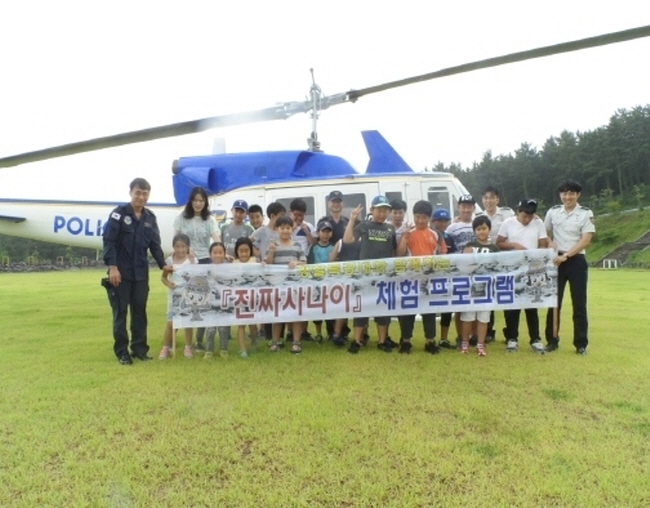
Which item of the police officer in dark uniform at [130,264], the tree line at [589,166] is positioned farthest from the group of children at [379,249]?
the tree line at [589,166]

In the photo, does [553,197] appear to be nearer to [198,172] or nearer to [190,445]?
[198,172]

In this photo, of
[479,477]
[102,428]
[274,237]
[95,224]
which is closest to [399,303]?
[274,237]

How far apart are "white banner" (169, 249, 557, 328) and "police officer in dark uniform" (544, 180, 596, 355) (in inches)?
8.1

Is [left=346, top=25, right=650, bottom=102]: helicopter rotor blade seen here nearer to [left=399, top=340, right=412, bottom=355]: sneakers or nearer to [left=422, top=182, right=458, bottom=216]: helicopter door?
[left=399, top=340, right=412, bottom=355]: sneakers

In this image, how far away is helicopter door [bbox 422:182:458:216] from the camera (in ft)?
24.5

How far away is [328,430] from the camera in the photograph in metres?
2.92

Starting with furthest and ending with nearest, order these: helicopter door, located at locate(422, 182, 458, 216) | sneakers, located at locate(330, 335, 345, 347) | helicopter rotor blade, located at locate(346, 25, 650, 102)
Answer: helicopter door, located at locate(422, 182, 458, 216), sneakers, located at locate(330, 335, 345, 347), helicopter rotor blade, located at locate(346, 25, 650, 102)

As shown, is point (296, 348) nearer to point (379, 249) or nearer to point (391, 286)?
point (391, 286)

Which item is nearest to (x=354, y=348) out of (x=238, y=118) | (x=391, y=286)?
(x=391, y=286)

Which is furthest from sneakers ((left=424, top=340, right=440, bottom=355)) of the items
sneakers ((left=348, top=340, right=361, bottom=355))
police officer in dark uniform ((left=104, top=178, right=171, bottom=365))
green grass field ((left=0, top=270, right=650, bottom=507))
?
police officer in dark uniform ((left=104, top=178, right=171, bottom=365))

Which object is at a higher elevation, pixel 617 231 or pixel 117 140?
pixel 117 140

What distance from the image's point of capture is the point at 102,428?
119 inches

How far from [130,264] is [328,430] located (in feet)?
9.49

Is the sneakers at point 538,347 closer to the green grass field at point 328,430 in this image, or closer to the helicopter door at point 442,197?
the green grass field at point 328,430
